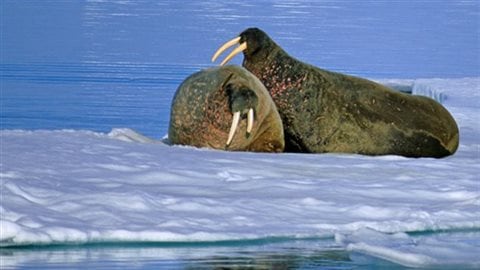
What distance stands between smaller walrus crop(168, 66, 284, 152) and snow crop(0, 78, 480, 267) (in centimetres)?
35

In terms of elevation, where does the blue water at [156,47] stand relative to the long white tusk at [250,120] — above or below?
above

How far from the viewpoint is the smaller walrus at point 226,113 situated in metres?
10.2

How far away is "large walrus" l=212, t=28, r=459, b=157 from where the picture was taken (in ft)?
35.2

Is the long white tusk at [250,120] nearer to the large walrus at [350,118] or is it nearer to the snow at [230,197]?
the snow at [230,197]

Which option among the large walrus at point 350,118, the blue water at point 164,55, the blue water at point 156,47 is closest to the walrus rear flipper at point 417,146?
the large walrus at point 350,118

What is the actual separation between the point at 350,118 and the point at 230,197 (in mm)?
2901

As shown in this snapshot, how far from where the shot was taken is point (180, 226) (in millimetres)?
7199

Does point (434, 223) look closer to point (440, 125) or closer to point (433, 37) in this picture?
point (440, 125)

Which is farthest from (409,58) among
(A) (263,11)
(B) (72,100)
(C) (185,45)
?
(A) (263,11)

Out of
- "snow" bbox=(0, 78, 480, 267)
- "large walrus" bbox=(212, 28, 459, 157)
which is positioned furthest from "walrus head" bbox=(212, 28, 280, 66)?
"snow" bbox=(0, 78, 480, 267)

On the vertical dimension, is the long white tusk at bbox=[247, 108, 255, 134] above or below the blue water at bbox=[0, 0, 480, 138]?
below

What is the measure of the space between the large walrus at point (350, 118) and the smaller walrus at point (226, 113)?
0.30m

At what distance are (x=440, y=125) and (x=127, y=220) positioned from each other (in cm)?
418

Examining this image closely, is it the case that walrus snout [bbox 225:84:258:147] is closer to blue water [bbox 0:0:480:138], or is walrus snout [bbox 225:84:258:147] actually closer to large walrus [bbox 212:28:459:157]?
large walrus [bbox 212:28:459:157]
